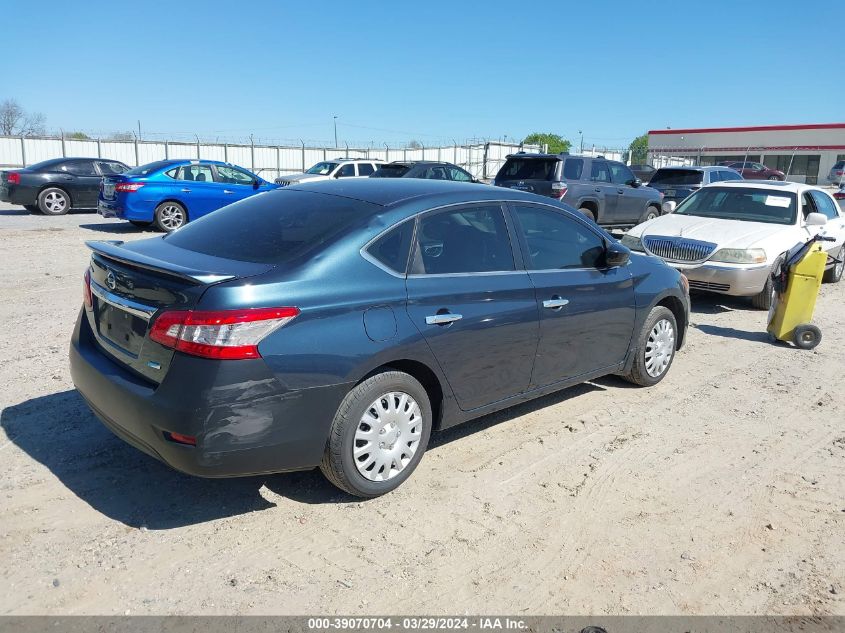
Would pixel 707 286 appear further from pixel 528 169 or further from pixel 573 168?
pixel 528 169

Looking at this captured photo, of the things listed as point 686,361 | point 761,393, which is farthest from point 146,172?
point 761,393

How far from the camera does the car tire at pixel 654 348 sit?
5.67 m

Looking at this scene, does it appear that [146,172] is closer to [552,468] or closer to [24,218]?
[24,218]

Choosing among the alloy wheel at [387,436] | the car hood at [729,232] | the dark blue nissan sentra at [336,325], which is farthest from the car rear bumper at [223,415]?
the car hood at [729,232]

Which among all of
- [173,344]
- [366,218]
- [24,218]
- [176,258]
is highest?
[366,218]

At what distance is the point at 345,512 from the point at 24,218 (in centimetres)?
1653

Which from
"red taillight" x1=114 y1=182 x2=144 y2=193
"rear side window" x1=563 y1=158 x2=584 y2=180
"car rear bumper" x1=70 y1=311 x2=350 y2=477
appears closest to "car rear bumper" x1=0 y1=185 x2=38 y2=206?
"red taillight" x1=114 y1=182 x2=144 y2=193

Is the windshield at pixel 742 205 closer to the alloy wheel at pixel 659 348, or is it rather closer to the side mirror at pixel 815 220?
the side mirror at pixel 815 220

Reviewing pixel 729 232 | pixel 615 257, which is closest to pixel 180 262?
pixel 615 257

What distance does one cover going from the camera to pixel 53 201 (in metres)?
17.7

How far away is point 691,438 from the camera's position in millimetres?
4891

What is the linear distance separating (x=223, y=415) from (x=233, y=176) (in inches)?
521

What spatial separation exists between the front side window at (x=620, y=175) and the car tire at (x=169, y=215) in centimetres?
930

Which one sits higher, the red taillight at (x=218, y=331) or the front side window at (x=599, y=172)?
the front side window at (x=599, y=172)
